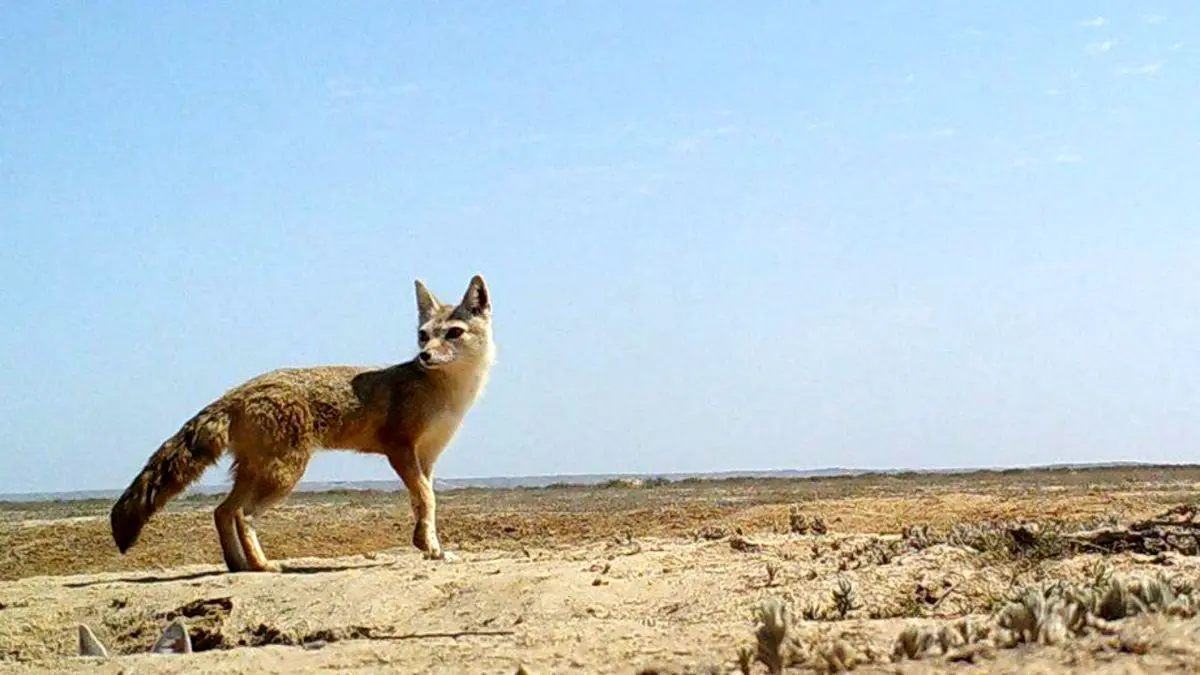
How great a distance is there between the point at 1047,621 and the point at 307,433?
7.05 metres

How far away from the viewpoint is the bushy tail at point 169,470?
9797 millimetres

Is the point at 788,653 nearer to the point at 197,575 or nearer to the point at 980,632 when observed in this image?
the point at 980,632

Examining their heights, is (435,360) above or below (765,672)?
above

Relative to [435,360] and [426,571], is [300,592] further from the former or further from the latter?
[435,360]

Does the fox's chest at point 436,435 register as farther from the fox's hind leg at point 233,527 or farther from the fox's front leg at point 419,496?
the fox's hind leg at point 233,527

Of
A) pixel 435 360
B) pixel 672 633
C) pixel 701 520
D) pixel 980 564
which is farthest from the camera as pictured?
pixel 701 520

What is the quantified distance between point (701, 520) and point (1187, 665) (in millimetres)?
10717

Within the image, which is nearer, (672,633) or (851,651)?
(851,651)

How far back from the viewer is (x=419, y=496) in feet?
34.7

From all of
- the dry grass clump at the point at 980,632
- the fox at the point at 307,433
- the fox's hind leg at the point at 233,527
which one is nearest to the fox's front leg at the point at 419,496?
the fox at the point at 307,433

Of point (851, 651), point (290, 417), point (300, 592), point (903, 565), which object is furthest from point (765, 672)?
point (290, 417)

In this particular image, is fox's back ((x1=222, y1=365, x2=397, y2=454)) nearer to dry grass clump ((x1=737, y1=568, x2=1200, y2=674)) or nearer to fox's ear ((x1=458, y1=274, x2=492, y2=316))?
fox's ear ((x1=458, y1=274, x2=492, y2=316))

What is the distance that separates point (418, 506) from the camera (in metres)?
10.6

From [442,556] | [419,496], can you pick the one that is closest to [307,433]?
[419,496]
